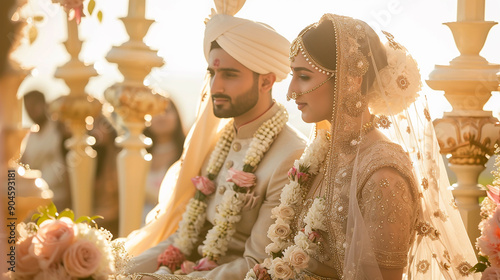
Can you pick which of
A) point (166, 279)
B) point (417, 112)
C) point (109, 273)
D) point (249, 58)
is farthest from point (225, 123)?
point (109, 273)

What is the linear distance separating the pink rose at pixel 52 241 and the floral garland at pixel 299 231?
3.67 feet

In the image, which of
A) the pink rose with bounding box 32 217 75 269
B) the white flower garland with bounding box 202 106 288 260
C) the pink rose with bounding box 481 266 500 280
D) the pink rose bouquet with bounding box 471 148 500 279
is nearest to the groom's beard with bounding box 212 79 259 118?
the white flower garland with bounding box 202 106 288 260

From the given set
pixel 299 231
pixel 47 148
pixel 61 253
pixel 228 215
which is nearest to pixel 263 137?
pixel 228 215

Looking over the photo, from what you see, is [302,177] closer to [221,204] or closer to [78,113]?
[221,204]

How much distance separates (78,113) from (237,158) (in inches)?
68.2

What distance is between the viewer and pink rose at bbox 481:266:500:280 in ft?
10.6

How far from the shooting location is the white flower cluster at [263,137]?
4.47 meters

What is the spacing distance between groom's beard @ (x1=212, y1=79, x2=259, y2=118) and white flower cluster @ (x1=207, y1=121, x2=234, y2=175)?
0.26 meters

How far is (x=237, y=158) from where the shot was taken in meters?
4.68

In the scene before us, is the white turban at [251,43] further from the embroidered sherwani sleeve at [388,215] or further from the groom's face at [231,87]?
the embroidered sherwani sleeve at [388,215]

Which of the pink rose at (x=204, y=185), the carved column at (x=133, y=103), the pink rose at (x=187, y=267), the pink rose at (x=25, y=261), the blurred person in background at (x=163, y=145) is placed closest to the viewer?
the pink rose at (x=25, y=261)

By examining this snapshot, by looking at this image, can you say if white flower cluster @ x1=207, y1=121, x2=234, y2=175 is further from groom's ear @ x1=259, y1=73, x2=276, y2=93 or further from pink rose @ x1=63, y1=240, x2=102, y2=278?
pink rose @ x1=63, y1=240, x2=102, y2=278

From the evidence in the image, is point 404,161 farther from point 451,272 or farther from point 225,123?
point 225,123

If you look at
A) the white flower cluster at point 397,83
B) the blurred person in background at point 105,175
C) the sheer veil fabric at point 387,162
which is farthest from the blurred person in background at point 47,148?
the white flower cluster at point 397,83
